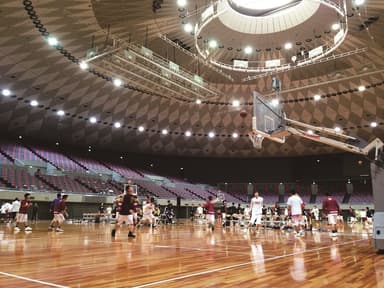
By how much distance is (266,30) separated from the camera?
65.2ft

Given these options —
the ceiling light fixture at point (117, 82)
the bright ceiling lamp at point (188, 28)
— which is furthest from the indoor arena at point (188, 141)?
the ceiling light fixture at point (117, 82)

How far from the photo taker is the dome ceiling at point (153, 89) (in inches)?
665

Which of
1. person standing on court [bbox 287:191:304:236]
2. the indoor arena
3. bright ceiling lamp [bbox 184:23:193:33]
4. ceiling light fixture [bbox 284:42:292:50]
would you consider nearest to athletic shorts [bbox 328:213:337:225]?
the indoor arena

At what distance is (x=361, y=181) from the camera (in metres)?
36.7

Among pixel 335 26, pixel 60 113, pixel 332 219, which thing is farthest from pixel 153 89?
pixel 332 219

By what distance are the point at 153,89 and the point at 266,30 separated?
8.48m

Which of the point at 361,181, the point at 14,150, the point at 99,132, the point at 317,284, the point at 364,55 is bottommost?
the point at 317,284

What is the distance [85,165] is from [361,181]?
2918 cm

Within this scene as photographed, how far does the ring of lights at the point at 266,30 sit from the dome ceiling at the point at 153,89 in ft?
1.89

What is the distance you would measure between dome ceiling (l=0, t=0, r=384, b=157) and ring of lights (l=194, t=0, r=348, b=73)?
58 centimetres

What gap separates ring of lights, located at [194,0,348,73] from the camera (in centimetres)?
1661

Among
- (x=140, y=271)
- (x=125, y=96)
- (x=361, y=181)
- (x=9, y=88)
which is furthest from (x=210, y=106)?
(x=140, y=271)

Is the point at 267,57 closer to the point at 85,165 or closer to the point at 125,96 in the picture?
the point at 125,96

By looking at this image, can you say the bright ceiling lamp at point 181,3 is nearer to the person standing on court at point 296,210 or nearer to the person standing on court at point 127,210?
the person standing on court at point 127,210
